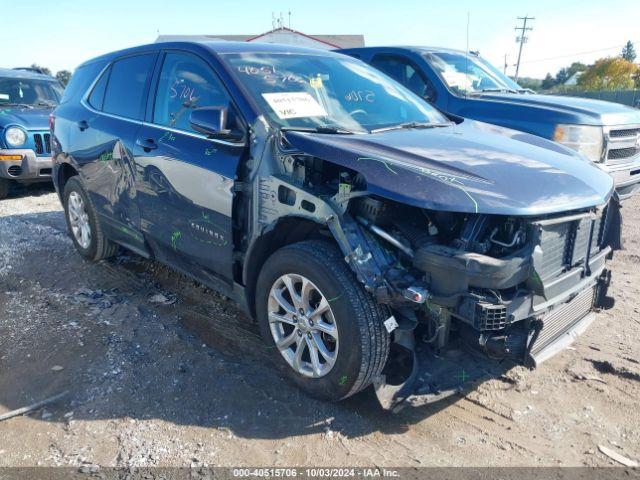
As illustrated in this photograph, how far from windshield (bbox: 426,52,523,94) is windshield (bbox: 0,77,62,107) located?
688 centimetres

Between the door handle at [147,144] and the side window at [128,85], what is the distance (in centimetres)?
25

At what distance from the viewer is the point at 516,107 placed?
236 inches

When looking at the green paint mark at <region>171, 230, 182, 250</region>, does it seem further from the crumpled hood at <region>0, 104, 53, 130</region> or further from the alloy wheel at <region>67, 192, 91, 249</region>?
the crumpled hood at <region>0, 104, 53, 130</region>

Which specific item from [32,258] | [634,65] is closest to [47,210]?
[32,258]

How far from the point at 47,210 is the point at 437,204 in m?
6.76

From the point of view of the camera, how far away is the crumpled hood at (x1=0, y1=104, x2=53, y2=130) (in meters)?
8.00

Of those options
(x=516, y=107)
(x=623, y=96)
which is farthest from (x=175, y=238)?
(x=623, y=96)

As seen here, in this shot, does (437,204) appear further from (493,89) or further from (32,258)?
(493,89)

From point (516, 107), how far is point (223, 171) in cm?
416

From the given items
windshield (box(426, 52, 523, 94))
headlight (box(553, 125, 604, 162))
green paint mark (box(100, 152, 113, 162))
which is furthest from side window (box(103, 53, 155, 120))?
headlight (box(553, 125, 604, 162))

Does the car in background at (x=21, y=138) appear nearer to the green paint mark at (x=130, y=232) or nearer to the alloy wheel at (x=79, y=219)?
the alloy wheel at (x=79, y=219)

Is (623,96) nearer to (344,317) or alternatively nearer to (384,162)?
(384,162)

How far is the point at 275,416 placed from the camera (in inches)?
113

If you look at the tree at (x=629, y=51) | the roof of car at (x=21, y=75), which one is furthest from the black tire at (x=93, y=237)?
the tree at (x=629, y=51)
